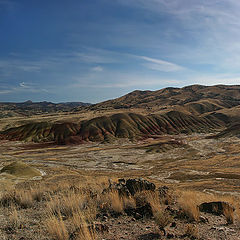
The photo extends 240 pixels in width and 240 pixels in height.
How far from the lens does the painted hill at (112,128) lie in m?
118

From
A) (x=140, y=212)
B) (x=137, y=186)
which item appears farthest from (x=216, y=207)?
(x=137, y=186)

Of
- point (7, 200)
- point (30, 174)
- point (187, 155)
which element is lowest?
point (187, 155)

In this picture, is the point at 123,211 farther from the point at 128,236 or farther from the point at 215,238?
the point at 215,238

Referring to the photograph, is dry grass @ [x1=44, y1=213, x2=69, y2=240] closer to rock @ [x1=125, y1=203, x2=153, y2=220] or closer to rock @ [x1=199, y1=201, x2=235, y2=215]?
rock @ [x1=125, y1=203, x2=153, y2=220]

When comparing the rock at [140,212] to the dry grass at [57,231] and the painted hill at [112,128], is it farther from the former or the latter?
the painted hill at [112,128]

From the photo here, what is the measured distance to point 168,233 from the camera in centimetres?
571

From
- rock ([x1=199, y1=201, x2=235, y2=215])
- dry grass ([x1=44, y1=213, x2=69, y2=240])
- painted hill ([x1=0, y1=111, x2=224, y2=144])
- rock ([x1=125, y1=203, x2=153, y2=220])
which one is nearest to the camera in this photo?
dry grass ([x1=44, y1=213, x2=69, y2=240])

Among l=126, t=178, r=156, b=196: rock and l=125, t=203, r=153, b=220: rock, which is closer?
l=125, t=203, r=153, b=220: rock

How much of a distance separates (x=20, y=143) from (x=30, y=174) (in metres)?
86.4

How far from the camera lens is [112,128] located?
126 m

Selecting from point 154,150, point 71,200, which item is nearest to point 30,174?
point 71,200

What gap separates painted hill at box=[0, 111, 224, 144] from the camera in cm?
11781

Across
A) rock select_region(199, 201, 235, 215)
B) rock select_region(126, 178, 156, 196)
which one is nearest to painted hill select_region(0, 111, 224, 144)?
rock select_region(126, 178, 156, 196)

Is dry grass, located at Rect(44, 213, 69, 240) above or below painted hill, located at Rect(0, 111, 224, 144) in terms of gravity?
above
